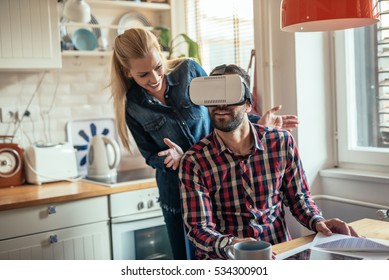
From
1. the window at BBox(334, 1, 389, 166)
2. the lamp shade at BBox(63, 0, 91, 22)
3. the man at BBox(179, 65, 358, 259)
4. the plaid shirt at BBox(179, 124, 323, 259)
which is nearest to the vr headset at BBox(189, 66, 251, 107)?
the man at BBox(179, 65, 358, 259)

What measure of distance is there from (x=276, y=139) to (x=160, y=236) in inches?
47.3

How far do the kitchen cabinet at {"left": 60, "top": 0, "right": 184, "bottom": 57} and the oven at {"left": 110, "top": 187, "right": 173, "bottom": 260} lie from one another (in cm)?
85

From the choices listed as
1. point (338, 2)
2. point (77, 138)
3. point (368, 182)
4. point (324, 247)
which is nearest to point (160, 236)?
point (77, 138)

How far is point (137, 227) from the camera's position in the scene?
8.98 ft

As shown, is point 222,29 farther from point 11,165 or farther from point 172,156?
point 172,156

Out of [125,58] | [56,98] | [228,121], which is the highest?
[125,58]

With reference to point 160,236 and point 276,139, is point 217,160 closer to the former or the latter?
point 276,139

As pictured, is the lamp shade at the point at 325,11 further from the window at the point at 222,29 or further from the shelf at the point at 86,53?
the shelf at the point at 86,53

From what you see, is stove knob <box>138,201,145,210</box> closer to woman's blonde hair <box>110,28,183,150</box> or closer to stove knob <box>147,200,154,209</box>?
stove knob <box>147,200,154,209</box>

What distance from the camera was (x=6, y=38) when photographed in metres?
2.62

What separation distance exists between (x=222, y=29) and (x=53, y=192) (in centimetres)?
130

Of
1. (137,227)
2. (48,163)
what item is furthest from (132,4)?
(137,227)

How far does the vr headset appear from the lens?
158cm

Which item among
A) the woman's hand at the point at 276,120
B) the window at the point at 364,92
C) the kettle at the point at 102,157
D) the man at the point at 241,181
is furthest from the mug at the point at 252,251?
the kettle at the point at 102,157
